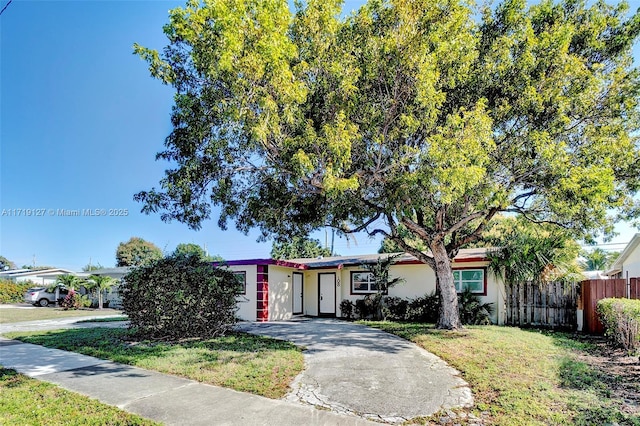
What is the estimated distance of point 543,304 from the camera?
14.2 m

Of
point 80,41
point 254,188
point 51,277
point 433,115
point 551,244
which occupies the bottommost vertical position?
point 51,277

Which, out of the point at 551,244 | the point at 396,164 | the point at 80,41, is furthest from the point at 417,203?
the point at 80,41

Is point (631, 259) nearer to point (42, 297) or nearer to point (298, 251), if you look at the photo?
A: point (298, 251)

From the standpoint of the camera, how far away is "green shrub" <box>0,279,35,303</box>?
31547 millimetres

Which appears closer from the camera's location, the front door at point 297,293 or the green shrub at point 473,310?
the green shrub at point 473,310

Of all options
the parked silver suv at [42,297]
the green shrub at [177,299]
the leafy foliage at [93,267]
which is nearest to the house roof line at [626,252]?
the green shrub at [177,299]

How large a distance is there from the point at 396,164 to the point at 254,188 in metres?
4.89

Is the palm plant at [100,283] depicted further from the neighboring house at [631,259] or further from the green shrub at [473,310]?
the neighboring house at [631,259]

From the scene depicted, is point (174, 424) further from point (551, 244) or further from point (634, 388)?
point (551, 244)

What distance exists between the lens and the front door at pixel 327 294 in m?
19.0

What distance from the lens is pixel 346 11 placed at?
973cm

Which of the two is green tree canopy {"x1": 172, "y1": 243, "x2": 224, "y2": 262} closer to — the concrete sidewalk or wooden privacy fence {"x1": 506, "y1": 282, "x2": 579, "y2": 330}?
the concrete sidewalk

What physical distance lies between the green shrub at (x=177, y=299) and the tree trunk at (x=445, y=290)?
6.64 m

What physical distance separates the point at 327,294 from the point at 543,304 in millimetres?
9205
